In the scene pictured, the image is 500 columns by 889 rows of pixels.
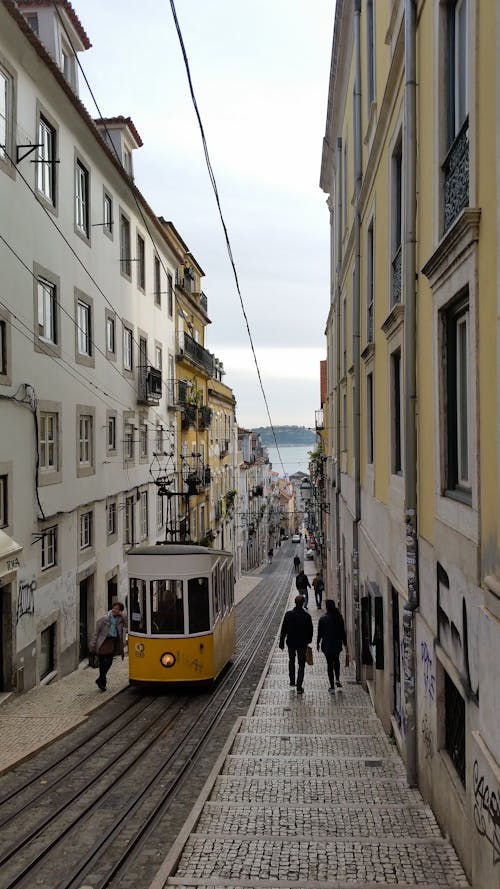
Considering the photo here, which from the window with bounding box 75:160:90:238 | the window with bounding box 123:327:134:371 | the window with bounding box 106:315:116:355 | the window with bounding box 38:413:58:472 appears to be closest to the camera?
the window with bounding box 38:413:58:472

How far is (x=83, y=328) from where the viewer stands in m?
18.3

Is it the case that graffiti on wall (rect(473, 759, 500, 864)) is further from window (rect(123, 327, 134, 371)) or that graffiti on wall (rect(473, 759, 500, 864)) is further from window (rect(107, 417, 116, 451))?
window (rect(123, 327, 134, 371))

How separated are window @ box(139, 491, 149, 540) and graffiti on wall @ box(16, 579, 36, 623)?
33.9 ft

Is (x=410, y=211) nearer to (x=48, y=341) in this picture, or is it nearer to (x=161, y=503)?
(x=48, y=341)

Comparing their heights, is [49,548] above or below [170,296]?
below

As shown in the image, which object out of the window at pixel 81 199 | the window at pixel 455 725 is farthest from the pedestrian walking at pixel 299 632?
the window at pixel 81 199

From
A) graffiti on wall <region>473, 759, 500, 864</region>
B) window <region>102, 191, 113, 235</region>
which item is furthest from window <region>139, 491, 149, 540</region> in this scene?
graffiti on wall <region>473, 759, 500, 864</region>

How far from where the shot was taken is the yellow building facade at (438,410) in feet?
15.1

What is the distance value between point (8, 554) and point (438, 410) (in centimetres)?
804

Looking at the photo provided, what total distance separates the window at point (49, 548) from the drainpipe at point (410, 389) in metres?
9.25

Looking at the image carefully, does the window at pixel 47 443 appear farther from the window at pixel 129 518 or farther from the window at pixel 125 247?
the window at pixel 125 247

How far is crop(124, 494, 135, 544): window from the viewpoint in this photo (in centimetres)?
2280

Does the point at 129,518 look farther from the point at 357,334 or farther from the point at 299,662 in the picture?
the point at 299,662

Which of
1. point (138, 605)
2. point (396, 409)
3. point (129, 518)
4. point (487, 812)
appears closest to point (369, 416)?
point (396, 409)
